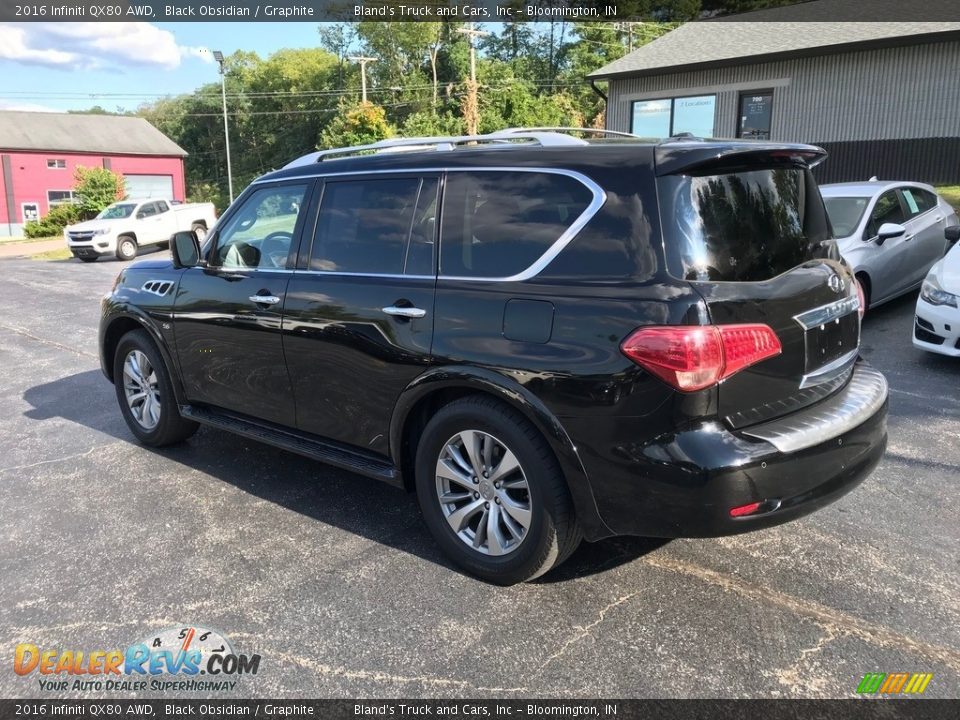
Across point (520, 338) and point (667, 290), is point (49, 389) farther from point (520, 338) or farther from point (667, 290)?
point (667, 290)

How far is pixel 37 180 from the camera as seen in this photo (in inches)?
1779

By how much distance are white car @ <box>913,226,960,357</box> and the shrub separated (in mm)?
39735

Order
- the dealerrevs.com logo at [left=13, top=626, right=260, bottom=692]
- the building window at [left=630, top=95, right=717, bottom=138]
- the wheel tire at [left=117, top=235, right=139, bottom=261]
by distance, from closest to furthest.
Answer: the dealerrevs.com logo at [left=13, top=626, right=260, bottom=692] → the building window at [left=630, top=95, right=717, bottom=138] → the wheel tire at [left=117, top=235, right=139, bottom=261]

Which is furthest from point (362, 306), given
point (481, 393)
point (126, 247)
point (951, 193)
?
point (126, 247)

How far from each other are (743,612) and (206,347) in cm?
329

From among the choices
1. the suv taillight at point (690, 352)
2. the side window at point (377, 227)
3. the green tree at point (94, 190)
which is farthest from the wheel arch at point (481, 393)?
the green tree at point (94, 190)

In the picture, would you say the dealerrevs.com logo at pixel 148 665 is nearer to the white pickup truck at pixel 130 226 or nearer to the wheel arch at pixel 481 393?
the wheel arch at pixel 481 393

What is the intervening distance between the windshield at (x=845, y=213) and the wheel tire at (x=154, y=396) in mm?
7006

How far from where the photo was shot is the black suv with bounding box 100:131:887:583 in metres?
2.76

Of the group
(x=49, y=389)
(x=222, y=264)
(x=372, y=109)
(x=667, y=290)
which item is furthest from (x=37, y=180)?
(x=667, y=290)

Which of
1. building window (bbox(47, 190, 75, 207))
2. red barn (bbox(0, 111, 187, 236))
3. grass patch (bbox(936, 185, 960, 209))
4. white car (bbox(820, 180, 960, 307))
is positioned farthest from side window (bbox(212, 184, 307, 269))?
building window (bbox(47, 190, 75, 207))

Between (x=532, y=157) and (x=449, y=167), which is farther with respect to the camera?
(x=449, y=167)

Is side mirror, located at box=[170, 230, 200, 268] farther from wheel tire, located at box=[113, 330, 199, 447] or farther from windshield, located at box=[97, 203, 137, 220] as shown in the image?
windshield, located at box=[97, 203, 137, 220]

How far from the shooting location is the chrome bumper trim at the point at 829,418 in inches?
111
